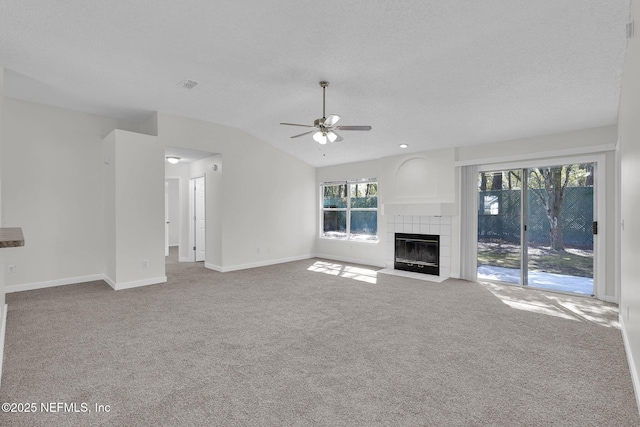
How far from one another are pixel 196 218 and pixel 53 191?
2.94 metres

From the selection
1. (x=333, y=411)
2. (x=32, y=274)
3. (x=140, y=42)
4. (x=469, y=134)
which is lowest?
(x=333, y=411)

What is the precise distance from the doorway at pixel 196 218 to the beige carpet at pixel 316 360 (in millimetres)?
2946

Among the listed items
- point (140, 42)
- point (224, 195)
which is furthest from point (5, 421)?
point (224, 195)

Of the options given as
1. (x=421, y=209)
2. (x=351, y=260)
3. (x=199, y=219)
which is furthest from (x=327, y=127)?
(x=199, y=219)

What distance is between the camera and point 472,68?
3375 mm

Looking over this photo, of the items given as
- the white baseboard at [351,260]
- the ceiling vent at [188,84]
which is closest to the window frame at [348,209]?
the white baseboard at [351,260]

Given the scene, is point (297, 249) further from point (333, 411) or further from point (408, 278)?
Result: point (333, 411)

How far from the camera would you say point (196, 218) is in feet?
24.8

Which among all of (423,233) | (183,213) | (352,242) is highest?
(183,213)

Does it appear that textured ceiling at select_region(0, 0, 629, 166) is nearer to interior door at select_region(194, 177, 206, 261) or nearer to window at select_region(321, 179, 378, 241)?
window at select_region(321, 179, 378, 241)

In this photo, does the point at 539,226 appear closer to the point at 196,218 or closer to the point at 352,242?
the point at 352,242

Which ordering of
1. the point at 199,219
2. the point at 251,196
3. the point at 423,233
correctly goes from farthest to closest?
the point at 199,219
the point at 251,196
the point at 423,233

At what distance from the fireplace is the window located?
0.83 metres

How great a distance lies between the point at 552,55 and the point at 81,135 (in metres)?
6.61
